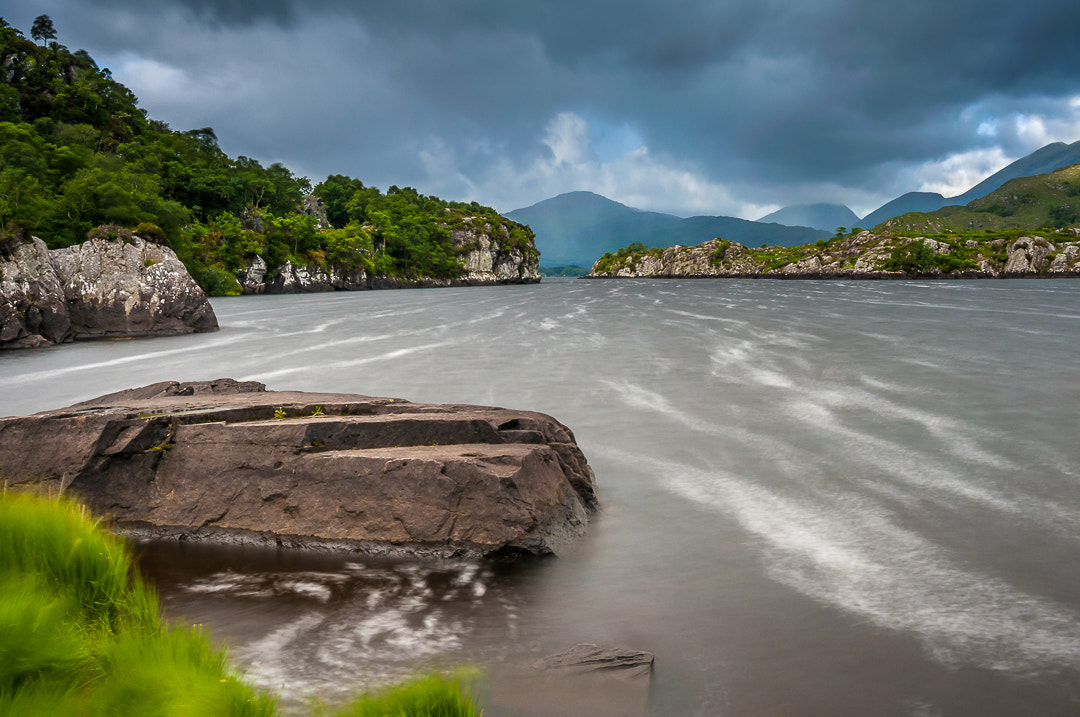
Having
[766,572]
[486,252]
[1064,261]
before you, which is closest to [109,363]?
[766,572]

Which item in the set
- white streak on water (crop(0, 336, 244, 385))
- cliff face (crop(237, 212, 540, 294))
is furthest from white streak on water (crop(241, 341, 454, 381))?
cliff face (crop(237, 212, 540, 294))

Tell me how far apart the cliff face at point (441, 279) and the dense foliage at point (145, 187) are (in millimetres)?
1901

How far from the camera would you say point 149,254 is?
101 ft

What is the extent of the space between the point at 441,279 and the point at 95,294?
14305 centimetres

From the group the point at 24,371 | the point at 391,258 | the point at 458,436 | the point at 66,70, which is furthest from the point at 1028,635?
the point at 66,70

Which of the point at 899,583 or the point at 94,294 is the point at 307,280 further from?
the point at 899,583

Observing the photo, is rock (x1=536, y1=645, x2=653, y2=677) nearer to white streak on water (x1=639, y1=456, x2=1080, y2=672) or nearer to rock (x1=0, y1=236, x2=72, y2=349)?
white streak on water (x1=639, y1=456, x2=1080, y2=672)

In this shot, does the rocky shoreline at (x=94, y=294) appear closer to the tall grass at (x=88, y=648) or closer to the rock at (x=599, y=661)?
the tall grass at (x=88, y=648)

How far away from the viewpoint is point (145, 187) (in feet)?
253

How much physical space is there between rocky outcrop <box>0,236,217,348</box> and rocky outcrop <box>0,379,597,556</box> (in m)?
23.4

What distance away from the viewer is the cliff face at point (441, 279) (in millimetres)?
99188

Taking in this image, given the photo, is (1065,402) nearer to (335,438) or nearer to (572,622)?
(572,622)

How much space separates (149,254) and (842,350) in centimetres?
3392

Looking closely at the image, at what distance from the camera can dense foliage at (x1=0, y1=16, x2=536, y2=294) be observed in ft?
139
